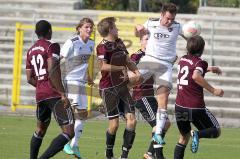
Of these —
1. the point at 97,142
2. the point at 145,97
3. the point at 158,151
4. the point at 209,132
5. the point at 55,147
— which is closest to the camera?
the point at 55,147

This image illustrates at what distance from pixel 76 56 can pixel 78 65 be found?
0.79ft

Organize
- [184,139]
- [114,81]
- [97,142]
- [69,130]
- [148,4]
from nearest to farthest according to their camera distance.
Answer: [69,130] → [184,139] → [114,81] → [97,142] → [148,4]

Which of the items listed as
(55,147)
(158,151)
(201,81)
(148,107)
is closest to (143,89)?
(148,107)

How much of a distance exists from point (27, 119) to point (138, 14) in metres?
6.89

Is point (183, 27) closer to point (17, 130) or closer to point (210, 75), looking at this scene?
point (17, 130)

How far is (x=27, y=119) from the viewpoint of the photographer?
22.7 metres

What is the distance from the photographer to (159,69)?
15422 millimetres

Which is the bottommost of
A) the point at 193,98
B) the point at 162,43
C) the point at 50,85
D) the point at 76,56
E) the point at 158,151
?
the point at 158,151

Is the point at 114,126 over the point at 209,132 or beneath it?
beneath

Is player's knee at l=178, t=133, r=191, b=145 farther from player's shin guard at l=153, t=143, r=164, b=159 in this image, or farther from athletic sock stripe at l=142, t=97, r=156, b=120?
athletic sock stripe at l=142, t=97, r=156, b=120

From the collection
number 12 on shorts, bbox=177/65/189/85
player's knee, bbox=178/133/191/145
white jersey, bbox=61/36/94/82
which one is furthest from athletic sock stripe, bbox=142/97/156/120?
number 12 on shorts, bbox=177/65/189/85

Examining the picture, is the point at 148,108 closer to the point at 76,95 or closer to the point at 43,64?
the point at 76,95

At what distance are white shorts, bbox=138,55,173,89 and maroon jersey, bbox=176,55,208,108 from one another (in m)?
1.40

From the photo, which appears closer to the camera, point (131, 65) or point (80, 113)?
point (131, 65)
